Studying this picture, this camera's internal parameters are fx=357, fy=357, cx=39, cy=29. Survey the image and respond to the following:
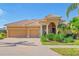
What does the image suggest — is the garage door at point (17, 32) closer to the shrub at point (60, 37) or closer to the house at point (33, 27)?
the house at point (33, 27)

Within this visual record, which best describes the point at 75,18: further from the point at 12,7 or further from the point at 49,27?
the point at 12,7

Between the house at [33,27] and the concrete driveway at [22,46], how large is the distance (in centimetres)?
21

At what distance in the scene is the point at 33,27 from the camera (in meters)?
15.6

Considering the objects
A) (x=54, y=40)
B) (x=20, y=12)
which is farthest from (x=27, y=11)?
(x=54, y=40)

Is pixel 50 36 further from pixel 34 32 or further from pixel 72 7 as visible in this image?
pixel 72 7

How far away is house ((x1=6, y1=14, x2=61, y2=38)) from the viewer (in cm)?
1508

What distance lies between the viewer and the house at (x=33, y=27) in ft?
49.5

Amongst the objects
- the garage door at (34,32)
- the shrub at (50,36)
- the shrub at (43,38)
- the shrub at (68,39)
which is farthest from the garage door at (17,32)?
the shrub at (68,39)

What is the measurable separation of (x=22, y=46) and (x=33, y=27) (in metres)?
1.02

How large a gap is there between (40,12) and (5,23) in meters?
1.53

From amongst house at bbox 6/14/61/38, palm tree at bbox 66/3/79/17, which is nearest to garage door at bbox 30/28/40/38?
house at bbox 6/14/61/38

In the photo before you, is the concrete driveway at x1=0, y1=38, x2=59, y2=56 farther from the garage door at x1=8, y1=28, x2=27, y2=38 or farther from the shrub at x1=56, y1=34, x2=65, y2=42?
the shrub at x1=56, y1=34, x2=65, y2=42

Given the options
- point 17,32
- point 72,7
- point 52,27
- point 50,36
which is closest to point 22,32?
point 17,32

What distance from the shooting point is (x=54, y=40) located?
1591 cm
